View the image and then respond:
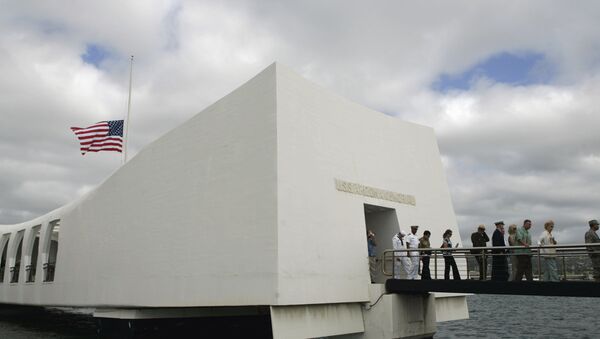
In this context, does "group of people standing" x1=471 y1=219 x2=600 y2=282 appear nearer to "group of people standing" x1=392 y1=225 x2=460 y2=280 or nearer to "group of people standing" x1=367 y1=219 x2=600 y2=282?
"group of people standing" x1=367 y1=219 x2=600 y2=282

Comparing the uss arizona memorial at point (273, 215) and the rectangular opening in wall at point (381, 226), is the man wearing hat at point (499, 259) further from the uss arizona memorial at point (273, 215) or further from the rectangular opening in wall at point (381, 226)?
the rectangular opening in wall at point (381, 226)

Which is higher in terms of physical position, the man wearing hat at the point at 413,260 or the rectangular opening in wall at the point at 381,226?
the rectangular opening in wall at the point at 381,226

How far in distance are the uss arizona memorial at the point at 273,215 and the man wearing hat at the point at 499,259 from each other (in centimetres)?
264

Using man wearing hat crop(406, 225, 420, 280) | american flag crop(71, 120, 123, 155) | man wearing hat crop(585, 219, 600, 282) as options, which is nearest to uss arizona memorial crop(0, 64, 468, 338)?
man wearing hat crop(406, 225, 420, 280)

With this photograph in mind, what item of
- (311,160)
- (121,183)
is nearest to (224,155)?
(311,160)

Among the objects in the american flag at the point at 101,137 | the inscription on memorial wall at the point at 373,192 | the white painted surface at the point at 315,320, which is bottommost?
the white painted surface at the point at 315,320

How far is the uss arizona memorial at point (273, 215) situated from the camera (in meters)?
12.3

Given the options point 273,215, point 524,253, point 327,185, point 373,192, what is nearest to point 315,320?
point 273,215

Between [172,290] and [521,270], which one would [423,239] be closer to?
[521,270]

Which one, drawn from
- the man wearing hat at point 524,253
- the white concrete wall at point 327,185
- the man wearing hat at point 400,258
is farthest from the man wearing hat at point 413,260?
the man wearing hat at point 524,253

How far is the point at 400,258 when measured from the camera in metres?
13.7

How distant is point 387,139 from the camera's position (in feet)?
54.3

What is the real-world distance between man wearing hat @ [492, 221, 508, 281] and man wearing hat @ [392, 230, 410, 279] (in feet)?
7.25

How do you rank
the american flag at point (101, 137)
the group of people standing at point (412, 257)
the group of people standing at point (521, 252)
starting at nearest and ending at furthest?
the group of people standing at point (521, 252) < the group of people standing at point (412, 257) < the american flag at point (101, 137)
